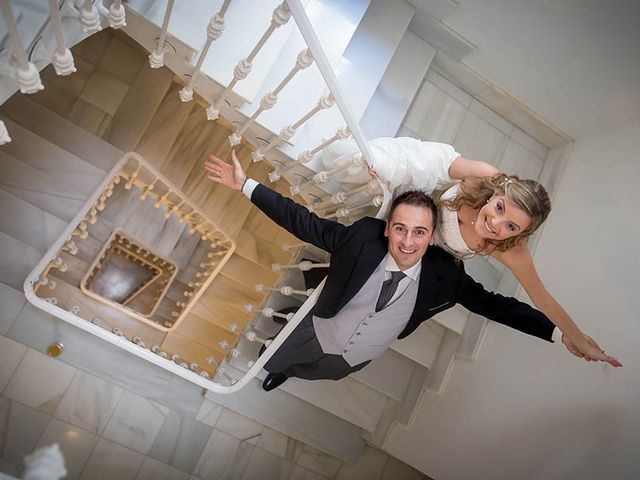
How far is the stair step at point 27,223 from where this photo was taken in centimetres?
301

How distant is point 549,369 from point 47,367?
273cm

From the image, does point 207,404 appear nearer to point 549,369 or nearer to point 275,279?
point 275,279

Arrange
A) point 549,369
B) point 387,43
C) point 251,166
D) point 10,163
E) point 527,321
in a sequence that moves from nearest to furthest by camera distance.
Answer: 1. point 527,321
2. point 549,369
3. point 387,43
4. point 10,163
5. point 251,166

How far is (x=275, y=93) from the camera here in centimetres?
201

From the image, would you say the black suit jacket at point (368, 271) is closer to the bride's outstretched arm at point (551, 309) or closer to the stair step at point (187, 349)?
the bride's outstretched arm at point (551, 309)

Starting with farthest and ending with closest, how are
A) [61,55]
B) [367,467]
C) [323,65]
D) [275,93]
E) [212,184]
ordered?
[212,184]
[367,467]
[275,93]
[323,65]
[61,55]

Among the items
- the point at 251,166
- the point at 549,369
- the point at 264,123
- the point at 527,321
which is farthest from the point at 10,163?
A: the point at 549,369

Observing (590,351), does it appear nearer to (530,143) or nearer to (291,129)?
(291,129)

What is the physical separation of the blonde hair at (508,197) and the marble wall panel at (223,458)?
217 centimetres

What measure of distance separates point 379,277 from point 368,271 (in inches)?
2.1

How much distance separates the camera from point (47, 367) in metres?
3.07

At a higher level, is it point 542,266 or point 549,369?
point 542,266

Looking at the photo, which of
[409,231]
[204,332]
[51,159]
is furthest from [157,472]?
[409,231]

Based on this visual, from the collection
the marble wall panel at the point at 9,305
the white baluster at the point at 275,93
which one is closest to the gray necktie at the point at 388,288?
the white baluster at the point at 275,93
